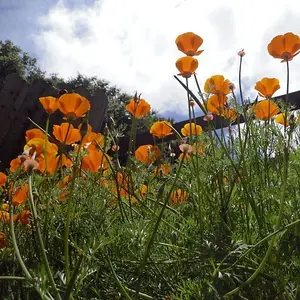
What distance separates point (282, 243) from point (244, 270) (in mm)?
74

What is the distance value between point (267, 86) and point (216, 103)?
0.12m

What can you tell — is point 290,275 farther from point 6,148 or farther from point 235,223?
point 6,148

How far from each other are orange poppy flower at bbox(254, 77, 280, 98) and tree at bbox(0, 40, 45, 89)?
1743 centimetres

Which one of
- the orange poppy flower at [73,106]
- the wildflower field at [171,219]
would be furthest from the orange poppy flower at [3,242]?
the orange poppy flower at [73,106]

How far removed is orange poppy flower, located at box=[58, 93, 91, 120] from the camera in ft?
3.02

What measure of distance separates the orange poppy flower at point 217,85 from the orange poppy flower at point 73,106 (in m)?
0.30

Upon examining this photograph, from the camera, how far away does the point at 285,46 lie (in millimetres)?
1009

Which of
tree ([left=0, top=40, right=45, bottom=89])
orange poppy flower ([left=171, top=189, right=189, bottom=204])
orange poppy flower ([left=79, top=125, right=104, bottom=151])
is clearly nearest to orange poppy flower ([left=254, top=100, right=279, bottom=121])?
orange poppy flower ([left=171, top=189, right=189, bottom=204])

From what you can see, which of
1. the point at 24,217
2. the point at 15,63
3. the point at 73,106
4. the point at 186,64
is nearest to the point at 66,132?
the point at 73,106

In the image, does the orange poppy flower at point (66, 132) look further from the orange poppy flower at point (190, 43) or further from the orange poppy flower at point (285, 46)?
the orange poppy flower at point (285, 46)

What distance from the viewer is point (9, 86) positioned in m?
4.66

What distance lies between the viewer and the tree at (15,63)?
1862 centimetres

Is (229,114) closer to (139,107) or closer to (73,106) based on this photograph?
(139,107)

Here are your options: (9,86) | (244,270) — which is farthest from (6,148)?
(244,270)
